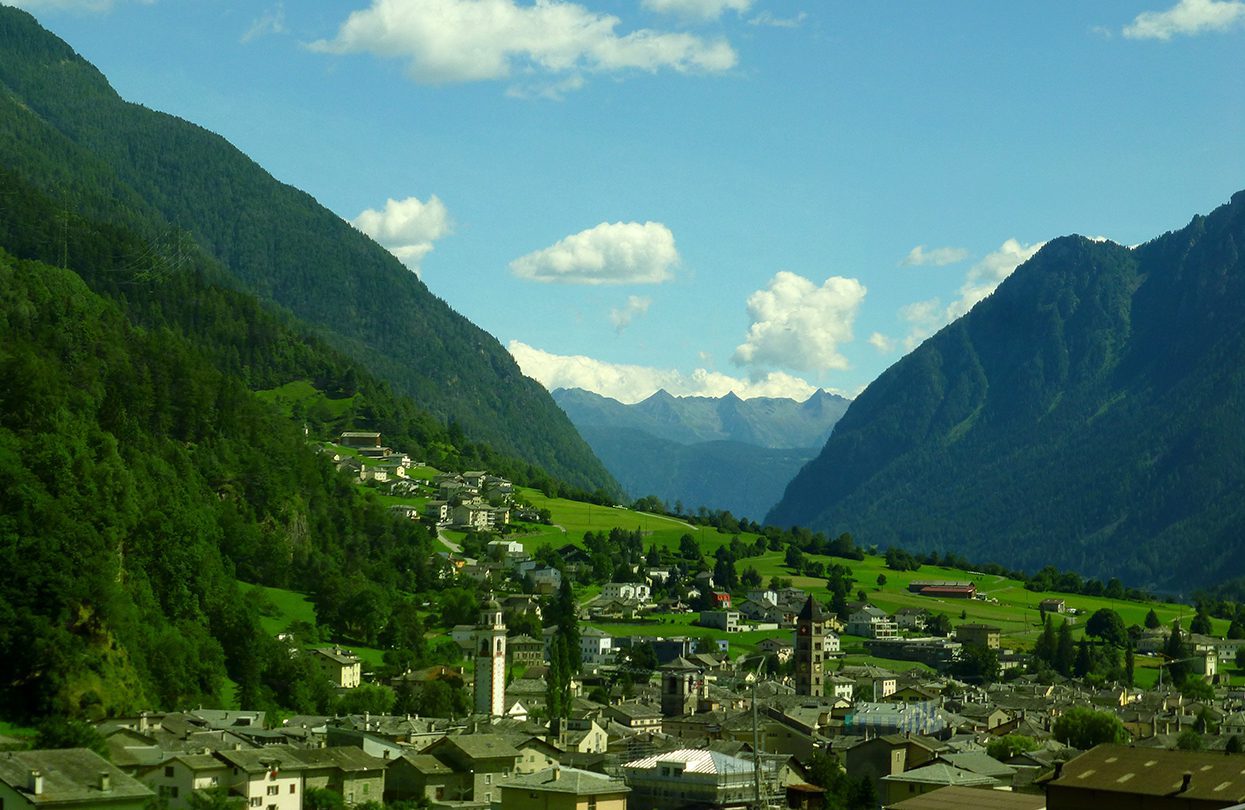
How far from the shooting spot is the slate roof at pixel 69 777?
51906 millimetres

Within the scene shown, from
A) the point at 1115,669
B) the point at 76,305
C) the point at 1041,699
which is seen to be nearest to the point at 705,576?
the point at 1115,669

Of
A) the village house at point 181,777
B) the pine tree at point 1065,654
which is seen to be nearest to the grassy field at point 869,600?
the pine tree at point 1065,654

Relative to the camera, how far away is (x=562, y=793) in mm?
65500

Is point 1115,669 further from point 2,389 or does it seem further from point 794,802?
point 2,389

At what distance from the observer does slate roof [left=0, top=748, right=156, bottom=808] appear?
2044 inches

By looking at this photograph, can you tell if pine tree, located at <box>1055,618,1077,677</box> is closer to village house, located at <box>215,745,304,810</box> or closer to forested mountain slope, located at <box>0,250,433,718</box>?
forested mountain slope, located at <box>0,250,433,718</box>

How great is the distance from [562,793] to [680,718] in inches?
1694

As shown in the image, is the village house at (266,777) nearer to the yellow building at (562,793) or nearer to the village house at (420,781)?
the village house at (420,781)

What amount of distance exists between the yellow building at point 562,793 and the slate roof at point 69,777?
1430cm

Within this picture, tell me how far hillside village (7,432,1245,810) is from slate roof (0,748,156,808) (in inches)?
3.6

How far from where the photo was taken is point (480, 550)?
163m

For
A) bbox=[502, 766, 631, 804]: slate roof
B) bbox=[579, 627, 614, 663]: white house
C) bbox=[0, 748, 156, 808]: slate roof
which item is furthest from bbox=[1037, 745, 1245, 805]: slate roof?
bbox=[579, 627, 614, 663]: white house

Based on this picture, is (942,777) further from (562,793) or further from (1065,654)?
(1065,654)

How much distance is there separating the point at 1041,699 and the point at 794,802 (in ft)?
172
